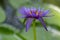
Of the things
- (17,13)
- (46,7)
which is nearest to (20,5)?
(17,13)

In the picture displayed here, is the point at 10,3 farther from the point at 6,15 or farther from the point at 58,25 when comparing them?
the point at 58,25

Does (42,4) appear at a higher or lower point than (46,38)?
higher

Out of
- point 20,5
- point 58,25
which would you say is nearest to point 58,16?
point 58,25

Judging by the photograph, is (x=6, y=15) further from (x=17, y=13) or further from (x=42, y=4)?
(x=42, y=4)

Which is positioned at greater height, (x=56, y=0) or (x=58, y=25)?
(x=56, y=0)
